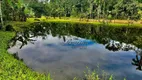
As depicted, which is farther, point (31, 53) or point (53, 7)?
point (53, 7)

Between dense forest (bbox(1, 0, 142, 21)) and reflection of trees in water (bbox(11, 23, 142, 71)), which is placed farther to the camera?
dense forest (bbox(1, 0, 142, 21))

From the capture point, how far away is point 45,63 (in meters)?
26.6

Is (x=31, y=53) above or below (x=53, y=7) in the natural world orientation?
below

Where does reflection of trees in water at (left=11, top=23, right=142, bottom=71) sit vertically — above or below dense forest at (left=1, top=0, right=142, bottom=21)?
below

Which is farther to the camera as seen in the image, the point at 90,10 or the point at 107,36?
the point at 90,10

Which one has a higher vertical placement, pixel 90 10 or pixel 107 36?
pixel 90 10

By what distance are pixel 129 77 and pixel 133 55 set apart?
1149cm

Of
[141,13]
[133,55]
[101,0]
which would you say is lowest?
[133,55]

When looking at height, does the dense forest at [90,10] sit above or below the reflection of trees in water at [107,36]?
above

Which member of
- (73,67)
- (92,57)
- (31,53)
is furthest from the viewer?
(31,53)

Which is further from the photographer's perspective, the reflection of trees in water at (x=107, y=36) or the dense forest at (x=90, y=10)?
the dense forest at (x=90, y=10)

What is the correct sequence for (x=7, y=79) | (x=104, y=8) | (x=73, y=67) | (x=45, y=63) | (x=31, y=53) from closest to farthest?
(x=7, y=79) < (x=73, y=67) < (x=45, y=63) < (x=31, y=53) < (x=104, y=8)

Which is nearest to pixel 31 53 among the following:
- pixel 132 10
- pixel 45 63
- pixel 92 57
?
pixel 45 63

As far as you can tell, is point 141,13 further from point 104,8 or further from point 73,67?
point 73,67
